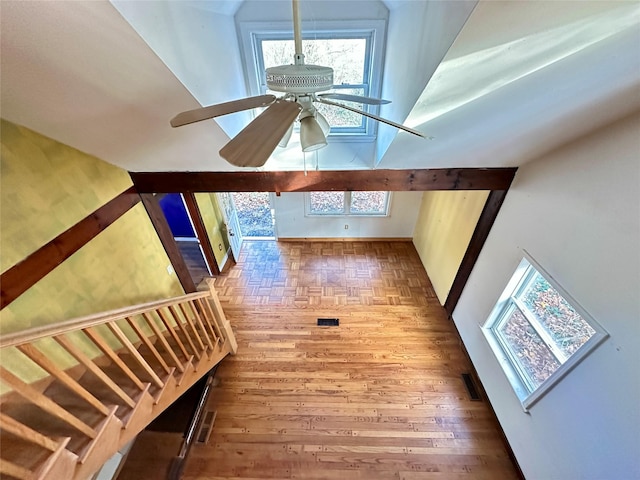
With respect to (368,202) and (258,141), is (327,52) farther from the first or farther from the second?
(368,202)

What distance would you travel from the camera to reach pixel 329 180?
8.73 ft

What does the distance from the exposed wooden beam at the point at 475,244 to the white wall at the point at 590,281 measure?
0.25 meters

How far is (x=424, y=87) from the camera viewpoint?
1.26 m

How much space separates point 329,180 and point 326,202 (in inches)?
101

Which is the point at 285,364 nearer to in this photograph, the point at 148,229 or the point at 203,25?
the point at 148,229

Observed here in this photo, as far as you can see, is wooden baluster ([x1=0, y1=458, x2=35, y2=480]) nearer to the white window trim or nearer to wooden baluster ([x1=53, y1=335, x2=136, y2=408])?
wooden baluster ([x1=53, y1=335, x2=136, y2=408])

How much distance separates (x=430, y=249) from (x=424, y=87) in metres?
3.63

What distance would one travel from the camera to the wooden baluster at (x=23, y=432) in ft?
3.45

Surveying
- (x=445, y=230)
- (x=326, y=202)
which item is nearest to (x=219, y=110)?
(x=445, y=230)

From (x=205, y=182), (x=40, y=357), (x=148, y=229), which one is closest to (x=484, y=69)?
(x=40, y=357)

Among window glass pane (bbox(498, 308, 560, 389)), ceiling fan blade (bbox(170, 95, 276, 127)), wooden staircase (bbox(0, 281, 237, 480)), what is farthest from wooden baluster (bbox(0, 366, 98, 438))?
window glass pane (bbox(498, 308, 560, 389))

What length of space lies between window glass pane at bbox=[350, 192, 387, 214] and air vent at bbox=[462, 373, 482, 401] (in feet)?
9.94

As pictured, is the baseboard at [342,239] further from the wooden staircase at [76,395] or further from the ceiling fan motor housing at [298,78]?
the ceiling fan motor housing at [298,78]

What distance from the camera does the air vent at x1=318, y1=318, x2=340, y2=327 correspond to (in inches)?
147
